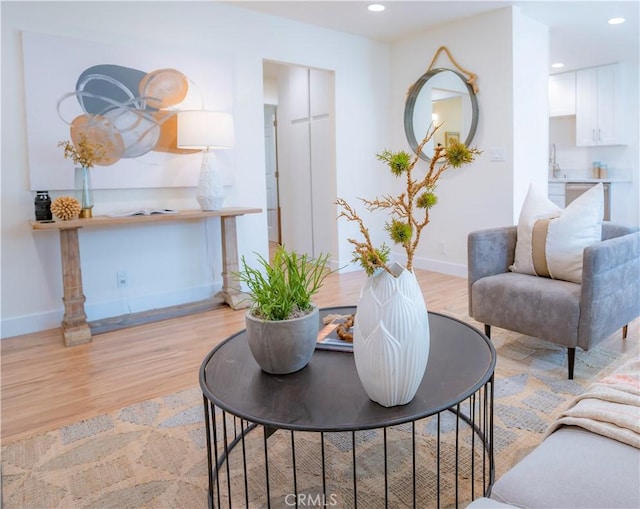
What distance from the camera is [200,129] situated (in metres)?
3.41

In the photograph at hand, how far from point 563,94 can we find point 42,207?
6.49m

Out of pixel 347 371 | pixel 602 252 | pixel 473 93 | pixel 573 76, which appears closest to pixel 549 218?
pixel 602 252

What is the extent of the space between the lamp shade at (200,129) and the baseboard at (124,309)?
1.18 m

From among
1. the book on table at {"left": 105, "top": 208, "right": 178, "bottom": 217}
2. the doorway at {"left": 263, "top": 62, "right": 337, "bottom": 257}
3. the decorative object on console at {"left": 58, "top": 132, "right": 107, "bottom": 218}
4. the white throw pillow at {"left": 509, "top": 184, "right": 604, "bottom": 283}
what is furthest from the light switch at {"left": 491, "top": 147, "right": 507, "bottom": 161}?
the decorative object on console at {"left": 58, "top": 132, "right": 107, "bottom": 218}

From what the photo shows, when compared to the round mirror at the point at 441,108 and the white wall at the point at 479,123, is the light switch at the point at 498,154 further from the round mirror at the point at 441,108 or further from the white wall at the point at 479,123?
the round mirror at the point at 441,108

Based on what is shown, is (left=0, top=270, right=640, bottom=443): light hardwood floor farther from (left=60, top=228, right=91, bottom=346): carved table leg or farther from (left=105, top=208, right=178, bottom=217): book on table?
(left=105, top=208, right=178, bottom=217): book on table

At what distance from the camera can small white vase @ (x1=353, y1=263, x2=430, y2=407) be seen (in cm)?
112

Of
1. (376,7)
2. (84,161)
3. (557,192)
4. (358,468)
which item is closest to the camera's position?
(358,468)

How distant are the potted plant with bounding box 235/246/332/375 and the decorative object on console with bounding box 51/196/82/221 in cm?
212

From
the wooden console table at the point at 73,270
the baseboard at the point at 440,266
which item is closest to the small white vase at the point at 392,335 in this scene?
the wooden console table at the point at 73,270

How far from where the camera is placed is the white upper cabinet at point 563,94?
6.49 meters

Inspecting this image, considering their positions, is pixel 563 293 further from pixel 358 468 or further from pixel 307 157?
pixel 307 157

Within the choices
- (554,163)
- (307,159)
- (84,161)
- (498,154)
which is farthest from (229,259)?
(554,163)

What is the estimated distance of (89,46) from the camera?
3275mm
